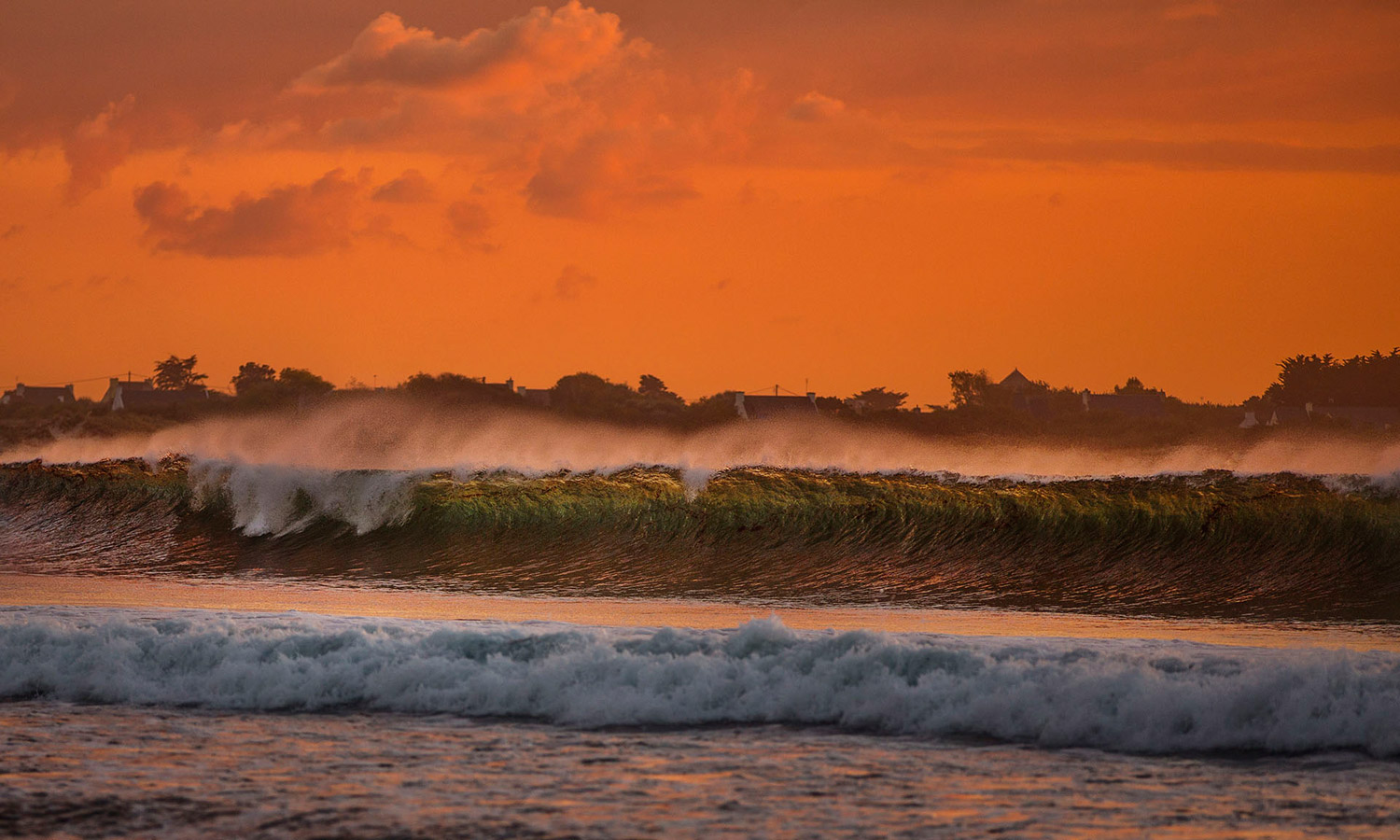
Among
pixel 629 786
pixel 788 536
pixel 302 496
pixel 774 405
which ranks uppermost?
pixel 774 405

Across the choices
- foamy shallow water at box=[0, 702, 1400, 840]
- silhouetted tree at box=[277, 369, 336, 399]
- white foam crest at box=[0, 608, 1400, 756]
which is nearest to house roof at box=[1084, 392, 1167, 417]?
silhouetted tree at box=[277, 369, 336, 399]

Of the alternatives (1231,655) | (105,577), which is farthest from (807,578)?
(105,577)

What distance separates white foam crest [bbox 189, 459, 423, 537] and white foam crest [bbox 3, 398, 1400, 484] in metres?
0.59

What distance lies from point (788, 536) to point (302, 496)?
9.26 meters

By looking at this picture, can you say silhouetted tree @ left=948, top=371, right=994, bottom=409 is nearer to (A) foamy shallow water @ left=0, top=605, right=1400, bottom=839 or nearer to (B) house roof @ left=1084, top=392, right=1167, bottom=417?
(B) house roof @ left=1084, top=392, right=1167, bottom=417

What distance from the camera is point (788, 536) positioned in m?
20.7

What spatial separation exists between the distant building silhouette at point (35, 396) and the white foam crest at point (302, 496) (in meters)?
90.1

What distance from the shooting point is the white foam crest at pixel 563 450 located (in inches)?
896

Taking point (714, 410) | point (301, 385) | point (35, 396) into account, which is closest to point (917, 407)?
point (714, 410)

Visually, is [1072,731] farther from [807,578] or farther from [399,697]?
[807,578]

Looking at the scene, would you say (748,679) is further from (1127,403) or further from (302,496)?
(1127,403)

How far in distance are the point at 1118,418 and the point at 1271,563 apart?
203ft

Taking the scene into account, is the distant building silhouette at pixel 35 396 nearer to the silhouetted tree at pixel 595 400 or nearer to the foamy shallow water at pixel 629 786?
the silhouetted tree at pixel 595 400

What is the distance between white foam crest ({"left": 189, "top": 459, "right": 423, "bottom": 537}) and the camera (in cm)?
2391
